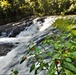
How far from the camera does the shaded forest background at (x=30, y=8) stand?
67.9 feet

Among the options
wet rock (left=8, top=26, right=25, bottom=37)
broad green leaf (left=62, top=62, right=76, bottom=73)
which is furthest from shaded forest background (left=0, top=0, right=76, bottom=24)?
broad green leaf (left=62, top=62, right=76, bottom=73)

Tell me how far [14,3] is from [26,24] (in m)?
6.74

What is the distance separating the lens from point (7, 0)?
24375 millimetres

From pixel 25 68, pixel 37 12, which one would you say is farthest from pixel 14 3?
pixel 25 68

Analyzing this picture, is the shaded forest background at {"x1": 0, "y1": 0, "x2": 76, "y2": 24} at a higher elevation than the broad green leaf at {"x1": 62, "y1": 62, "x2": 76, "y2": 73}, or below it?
below

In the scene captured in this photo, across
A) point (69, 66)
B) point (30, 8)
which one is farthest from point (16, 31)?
point (69, 66)

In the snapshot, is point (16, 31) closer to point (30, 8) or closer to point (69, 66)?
point (30, 8)

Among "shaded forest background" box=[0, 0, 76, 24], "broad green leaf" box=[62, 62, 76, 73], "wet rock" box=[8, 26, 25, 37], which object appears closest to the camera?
"broad green leaf" box=[62, 62, 76, 73]

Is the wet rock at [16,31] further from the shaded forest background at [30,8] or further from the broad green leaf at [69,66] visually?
the broad green leaf at [69,66]

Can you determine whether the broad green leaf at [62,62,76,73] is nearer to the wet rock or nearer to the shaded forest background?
the wet rock

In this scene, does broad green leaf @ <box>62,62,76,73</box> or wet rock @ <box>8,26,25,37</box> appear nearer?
broad green leaf @ <box>62,62,76,73</box>

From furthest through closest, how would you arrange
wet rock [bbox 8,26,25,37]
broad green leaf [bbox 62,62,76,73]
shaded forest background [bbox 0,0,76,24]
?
shaded forest background [bbox 0,0,76,24] < wet rock [bbox 8,26,25,37] < broad green leaf [bbox 62,62,76,73]

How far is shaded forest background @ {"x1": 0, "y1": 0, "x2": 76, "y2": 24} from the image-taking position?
20681 millimetres

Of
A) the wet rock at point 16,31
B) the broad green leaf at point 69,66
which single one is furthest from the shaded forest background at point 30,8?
the broad green leaf at point 69,66
